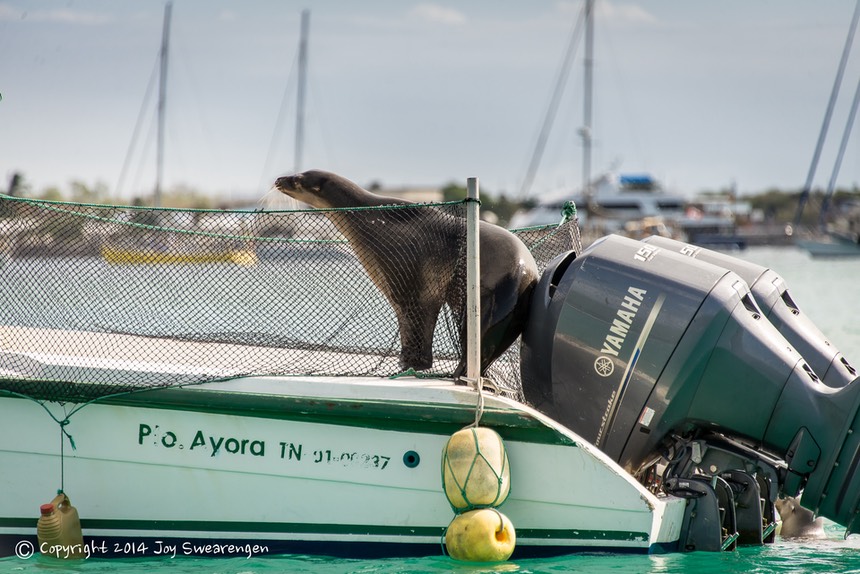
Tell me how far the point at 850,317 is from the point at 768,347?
59.8ft

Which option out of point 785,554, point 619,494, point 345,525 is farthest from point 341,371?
point 785,554

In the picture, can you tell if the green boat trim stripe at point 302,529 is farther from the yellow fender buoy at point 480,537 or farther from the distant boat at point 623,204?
the distant boat at point 623,204

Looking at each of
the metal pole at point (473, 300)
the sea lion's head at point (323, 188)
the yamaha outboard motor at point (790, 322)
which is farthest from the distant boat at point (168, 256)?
the yamaha outboard motor at point (790, 322)

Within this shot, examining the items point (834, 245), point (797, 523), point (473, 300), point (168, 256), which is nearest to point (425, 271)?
point (473, 300)

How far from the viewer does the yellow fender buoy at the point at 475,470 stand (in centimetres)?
457

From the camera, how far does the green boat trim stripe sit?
4836 millimetres

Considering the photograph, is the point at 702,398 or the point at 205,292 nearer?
the point at 702,398

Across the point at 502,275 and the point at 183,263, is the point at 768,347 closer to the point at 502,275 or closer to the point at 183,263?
the point at 502,275

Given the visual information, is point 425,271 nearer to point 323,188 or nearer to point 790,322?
point 323,188

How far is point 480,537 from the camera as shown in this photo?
4.60 meters

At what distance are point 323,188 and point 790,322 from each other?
8.78 ft

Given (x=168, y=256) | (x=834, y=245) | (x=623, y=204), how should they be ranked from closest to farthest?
(x=168, y=256)
(x=834, y=245)
(x=623, y=204)

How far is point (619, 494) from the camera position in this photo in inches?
188

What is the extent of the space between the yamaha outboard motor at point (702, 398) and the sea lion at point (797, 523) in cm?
55
